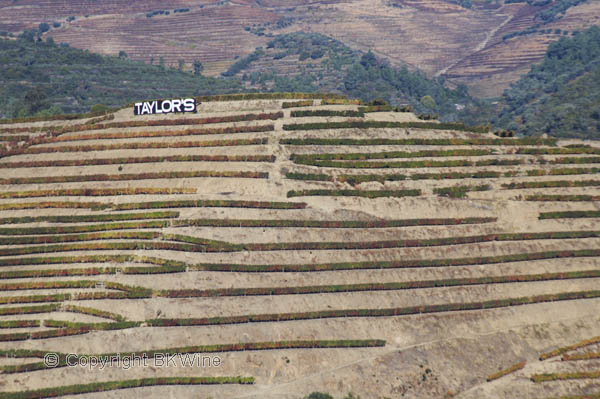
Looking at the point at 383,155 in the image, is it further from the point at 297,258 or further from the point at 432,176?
the point at 297,258

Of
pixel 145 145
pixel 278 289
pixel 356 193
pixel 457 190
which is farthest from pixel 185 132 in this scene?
pixel 457 190

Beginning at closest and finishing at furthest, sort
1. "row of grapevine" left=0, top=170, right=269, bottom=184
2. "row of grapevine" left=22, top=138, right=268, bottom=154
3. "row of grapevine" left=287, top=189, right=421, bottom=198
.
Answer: "row of grapevine" left=287, top=189, right=421, bottom=198, "row of grapevine" left=0, top=170, right=269, bottom=184, "row of grapevine" left=22, top=138, right=268, bottom=154

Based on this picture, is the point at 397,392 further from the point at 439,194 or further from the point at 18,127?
the point at 18,127

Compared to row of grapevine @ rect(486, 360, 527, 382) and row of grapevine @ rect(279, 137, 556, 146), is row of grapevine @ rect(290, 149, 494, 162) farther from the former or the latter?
row of grapevine @ rect(486, 360, 527, 382)

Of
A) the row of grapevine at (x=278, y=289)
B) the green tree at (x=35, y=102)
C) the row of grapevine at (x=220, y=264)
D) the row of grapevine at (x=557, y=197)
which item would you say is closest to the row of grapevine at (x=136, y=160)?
the row of grapevine at (x=220, y=264)

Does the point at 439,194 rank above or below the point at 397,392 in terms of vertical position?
above

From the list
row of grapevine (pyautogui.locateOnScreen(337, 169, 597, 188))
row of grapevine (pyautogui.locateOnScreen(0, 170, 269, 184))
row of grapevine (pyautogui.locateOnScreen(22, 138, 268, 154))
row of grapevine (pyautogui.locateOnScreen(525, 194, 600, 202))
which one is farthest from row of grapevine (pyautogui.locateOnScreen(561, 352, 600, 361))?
row of grapevine (pyautogui.locateOnScreen(22, 138, 268, 154))

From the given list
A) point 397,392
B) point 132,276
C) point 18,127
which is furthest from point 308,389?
point 18,127

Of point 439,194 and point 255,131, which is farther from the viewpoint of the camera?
point 255,131
